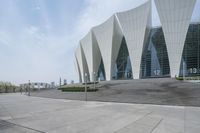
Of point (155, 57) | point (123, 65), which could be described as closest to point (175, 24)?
point (155, 57)

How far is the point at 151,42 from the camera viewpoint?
149 feet

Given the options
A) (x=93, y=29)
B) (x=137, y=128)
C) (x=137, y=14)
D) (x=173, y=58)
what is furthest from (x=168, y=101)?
(x=93, y=29)

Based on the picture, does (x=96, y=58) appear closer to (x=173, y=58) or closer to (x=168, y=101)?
(x=173, y=58)

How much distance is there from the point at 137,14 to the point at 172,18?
9.05 meters

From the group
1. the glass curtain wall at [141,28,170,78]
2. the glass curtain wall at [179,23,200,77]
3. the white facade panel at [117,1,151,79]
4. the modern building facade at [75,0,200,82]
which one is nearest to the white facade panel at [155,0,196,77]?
the modern building facade at [75,0,200,82]

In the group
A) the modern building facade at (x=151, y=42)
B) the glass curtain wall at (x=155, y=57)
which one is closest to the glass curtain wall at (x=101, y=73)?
the modern building facade at (x=151, y=42)

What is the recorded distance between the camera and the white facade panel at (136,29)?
4369cm

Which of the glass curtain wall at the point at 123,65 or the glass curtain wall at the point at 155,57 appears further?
the glass curtain wall at the point at 123,65

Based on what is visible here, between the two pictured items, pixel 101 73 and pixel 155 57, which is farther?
pixel 101 73

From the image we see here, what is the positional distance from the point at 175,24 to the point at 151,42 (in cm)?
782

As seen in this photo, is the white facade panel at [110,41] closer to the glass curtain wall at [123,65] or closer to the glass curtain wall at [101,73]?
the glass curtain wall at [123,65]

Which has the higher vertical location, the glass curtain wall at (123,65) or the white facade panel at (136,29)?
the white facade panel at (136,29)

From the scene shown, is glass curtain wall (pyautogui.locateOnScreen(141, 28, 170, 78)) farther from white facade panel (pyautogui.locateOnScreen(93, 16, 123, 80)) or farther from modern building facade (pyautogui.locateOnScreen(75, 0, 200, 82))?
Answer: white facade panel (pyautogui.locateOnScreen(93, 16, 123, 80))

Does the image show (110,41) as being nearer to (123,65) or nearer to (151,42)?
(123,65)
